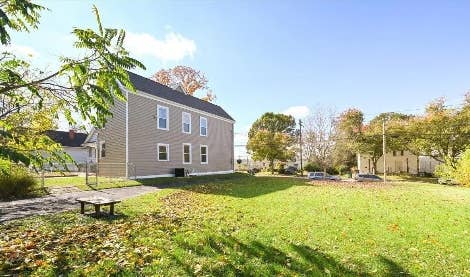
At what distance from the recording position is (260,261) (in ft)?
17.7

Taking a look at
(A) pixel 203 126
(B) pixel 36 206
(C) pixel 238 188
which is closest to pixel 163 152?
(A) pixel 203 126

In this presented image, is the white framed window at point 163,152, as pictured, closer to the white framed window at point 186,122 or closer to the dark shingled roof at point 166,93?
the white framed window at point 186,122

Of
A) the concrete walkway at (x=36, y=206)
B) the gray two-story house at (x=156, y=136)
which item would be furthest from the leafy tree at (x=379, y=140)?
the concrete walkway at (x=36, y=206)

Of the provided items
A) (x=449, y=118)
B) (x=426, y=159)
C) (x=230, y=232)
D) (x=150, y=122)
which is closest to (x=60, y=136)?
(x=150, y=122)

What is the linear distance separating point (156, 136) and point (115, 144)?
3.11 metres

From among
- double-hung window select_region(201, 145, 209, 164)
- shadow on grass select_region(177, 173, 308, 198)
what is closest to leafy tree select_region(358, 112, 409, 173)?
double-hung window select_region(201, 145, 209, 164)

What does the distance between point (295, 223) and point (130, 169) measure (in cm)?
1613

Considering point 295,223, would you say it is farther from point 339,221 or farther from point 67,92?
point 67,92

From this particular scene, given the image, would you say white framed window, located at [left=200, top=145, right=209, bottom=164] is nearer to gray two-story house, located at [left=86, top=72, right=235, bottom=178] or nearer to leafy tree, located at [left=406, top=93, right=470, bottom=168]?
gray two-story house, located at [left=86, top=72, right=235, bottom=178]

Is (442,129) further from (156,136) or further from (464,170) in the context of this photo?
(156,136)

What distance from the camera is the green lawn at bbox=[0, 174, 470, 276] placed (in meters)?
5.02

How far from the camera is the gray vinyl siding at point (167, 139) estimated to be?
22.2m

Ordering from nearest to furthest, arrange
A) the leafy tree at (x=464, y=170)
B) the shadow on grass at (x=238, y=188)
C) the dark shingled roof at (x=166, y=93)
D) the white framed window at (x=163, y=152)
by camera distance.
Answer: the shadow on grass at (x=238, y=188) < the leafy tree at (x=464, y=170) < the dark shingled roof at (x=166, y=93) < the white framed window at (x=163, y=152)

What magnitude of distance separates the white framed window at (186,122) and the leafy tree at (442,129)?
3108 cm
